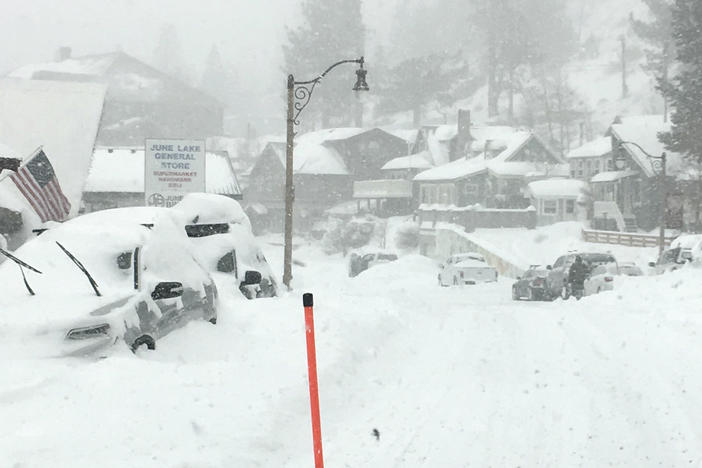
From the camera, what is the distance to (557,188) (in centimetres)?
6400

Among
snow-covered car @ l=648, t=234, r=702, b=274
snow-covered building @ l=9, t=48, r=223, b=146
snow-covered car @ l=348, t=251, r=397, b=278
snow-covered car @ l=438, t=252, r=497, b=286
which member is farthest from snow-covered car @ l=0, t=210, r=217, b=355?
snow-covered building @ l=9, t=48, r=223, b=146

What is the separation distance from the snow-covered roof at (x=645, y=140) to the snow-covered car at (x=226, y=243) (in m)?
44.2

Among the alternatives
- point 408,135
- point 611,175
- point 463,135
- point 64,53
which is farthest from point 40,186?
point 64,53

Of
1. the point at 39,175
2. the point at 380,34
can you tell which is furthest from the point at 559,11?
the point at 39,175

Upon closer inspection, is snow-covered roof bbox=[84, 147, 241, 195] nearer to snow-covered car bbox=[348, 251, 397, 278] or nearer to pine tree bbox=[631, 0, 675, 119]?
snow-covered car bbox=[348, 251, 397, 278]

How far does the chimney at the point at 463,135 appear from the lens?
75000mm

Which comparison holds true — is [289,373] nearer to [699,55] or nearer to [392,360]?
[392,360]

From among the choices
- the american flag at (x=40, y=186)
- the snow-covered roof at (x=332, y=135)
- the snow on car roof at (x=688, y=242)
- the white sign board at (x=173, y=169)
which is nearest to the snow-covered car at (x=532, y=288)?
the snow on car roof at (x=688, y=242)

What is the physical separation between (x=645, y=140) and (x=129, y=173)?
1421 inches

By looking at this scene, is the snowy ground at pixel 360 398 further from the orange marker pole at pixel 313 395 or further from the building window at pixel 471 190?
the building window at pixel 471 190

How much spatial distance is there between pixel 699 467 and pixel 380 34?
18261 cm

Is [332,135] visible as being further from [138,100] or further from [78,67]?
[78,67]

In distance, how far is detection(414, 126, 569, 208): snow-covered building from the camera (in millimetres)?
66938

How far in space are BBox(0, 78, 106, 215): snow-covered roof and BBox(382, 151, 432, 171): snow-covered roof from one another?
4761 centimetres
